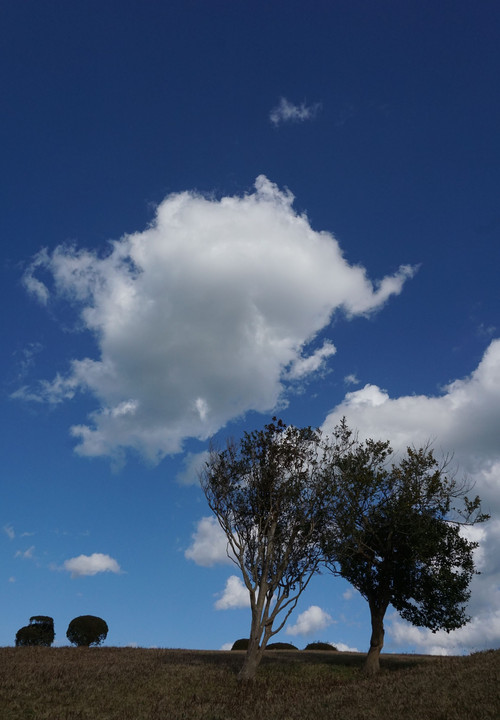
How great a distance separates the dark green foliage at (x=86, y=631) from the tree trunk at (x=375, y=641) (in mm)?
23108

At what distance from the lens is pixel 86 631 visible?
43375 mm

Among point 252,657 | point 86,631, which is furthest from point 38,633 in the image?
point 252,657

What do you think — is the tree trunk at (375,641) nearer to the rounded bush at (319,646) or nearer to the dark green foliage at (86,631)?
the rounded bush at (319,646)

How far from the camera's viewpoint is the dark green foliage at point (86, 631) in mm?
43344

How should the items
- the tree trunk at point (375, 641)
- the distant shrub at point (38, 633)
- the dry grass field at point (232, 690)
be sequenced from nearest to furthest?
the dry grass field at point (232, 690) → the tree trunk at point (375, 641) → the distant shrub at point (38, 633)

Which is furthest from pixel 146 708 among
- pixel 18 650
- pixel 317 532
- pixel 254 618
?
pixel 18 650

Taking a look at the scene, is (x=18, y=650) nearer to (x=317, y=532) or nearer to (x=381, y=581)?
(x=317, y=532)

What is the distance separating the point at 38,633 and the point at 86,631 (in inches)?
152

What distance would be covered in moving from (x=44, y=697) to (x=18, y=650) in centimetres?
1688

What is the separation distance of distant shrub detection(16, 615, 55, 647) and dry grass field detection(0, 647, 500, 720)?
11.2 m

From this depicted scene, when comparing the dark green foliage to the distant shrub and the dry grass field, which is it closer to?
the distant shrub

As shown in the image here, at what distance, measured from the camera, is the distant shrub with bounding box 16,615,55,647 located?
141 feet

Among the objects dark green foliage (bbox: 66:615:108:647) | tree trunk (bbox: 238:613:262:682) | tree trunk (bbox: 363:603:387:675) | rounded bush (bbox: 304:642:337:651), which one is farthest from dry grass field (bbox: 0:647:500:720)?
rounded bush (bbox: 304:642:337:651)

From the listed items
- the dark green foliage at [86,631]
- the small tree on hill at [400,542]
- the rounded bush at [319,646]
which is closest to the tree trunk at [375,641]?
the small tree on hill at [400,542]
